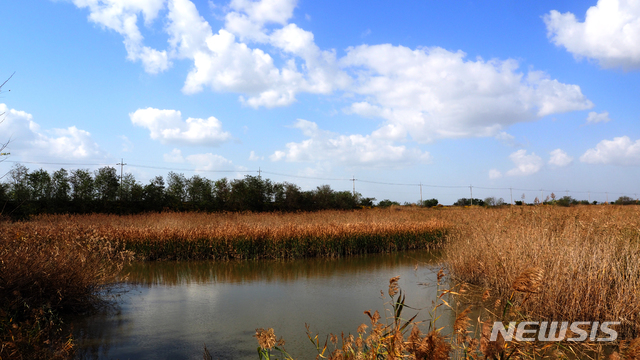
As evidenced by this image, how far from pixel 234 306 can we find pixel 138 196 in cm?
2459

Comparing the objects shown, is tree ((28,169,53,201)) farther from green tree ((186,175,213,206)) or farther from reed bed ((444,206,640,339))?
reed bed ((444,206,640,339))

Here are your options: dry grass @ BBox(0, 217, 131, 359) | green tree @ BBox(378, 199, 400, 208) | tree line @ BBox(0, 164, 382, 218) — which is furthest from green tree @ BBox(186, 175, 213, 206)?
dry grass @ BBox(0, 217, 131, 359)

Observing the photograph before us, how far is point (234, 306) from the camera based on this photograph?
7.91m

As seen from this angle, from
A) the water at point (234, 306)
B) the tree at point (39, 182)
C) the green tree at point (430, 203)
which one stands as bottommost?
the water at point (234, 306)

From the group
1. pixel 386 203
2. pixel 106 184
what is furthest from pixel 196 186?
pixel 386 203

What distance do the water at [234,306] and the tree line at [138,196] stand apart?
16.7 meters

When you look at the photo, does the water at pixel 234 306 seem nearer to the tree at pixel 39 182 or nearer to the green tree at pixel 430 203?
the tree at pixel 39 182

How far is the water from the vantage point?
224 inches

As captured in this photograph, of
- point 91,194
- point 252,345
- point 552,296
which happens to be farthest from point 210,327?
point 91,194

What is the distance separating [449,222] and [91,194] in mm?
27611

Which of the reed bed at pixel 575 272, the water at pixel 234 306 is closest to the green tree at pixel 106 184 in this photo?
the water at pixel 234 306

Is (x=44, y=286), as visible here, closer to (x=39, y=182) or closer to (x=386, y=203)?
(x=39, y=182)

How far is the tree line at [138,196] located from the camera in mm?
27703

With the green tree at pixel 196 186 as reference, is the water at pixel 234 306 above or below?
below
